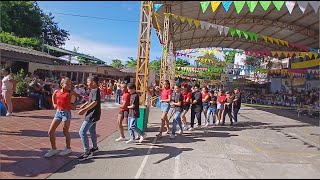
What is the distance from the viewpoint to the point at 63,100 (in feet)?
20.0

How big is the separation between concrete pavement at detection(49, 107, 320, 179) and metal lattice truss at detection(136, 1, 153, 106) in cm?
148

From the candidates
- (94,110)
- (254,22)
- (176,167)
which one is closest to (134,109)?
(94,110)

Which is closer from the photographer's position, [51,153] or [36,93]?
[51,153]

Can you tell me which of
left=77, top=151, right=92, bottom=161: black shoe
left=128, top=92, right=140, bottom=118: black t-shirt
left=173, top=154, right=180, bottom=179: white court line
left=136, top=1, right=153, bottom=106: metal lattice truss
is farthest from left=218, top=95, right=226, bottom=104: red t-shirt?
left=77, top=151, right=92, bottom=161: black shoe

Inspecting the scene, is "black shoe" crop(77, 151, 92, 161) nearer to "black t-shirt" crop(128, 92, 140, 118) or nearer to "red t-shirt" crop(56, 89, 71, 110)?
"red t-shirt" crop(56, 89, 71, 110)

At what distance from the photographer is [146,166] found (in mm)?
5891

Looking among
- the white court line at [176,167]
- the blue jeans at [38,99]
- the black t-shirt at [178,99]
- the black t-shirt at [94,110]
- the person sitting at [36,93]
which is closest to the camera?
the white court line at [176,167]

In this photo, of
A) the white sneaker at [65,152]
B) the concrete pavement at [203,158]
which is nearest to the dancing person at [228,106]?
the concrete pavement at [203,158]

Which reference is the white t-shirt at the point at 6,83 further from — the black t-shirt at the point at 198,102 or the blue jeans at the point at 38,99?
the black t-shirt at the point at 198,102

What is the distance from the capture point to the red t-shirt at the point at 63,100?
610 centimetres

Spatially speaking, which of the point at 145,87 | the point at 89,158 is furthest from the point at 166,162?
the point at 145,87

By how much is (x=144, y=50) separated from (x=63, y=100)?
14.7ft

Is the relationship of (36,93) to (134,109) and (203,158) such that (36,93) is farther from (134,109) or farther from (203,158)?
(203,158)

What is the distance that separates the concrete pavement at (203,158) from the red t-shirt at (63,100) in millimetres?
1045
